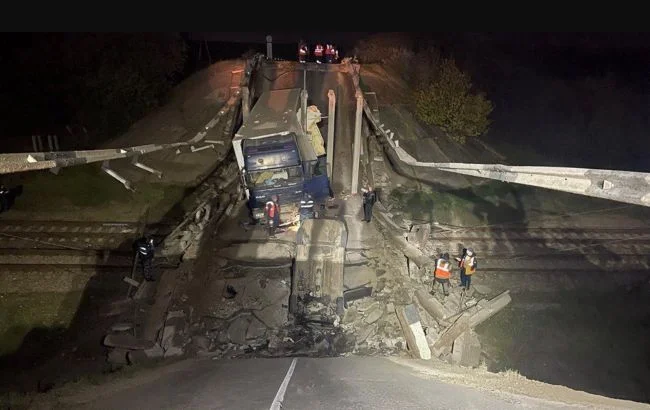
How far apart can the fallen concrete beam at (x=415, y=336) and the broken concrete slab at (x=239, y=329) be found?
354 centimetres

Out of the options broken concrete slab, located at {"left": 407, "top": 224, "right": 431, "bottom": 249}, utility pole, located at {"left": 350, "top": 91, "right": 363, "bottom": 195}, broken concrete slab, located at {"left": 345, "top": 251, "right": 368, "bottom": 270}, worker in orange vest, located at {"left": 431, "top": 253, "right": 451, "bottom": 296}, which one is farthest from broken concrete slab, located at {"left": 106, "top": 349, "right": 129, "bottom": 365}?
utility pole, located at {"left": 350, "top": 91, "right": 363, "bottom": 195}

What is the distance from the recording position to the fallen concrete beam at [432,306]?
10086mm

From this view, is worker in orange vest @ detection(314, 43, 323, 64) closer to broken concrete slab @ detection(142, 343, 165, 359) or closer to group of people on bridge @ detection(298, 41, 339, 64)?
group of people on bridge @ detection(298, 41, 339, 64)

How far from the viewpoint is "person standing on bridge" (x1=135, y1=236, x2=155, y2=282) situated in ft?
37.2

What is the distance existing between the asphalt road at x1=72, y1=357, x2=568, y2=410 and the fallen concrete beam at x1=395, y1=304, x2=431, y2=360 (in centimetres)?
134

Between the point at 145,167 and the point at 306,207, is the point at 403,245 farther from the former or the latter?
the point at 145,167

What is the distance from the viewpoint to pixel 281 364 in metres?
7.65

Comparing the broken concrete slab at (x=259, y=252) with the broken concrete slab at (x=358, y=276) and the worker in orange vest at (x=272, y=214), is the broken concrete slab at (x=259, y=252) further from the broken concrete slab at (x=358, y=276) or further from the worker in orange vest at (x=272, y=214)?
the broken concrete slab at (x=358, y=276)

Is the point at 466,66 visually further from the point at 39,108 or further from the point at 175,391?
the point at 175,391

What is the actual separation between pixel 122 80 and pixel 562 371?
22.0 m

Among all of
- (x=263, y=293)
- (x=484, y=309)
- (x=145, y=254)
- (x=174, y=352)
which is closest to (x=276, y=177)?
(x=263, y=293)

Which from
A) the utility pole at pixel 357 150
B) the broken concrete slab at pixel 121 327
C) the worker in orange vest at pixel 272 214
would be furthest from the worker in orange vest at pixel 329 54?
the broken concrete slab at pixel 121 327

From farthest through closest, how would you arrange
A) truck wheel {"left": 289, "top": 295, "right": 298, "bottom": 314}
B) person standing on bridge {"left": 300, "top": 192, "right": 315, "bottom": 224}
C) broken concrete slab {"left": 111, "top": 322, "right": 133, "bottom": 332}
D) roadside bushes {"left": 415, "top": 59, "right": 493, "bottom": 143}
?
roadside bushes {"left": 415, "top": 59, "right": 493, "bottom": 143} → person standing on bridge {"left": 300, "top": 192, "right": 315, "bottom": 224} → broken concrete slab {"left": 111, "top": 322, "right": 133, "bottom": 332} → truck wheel {"left": 289, "top": 295, "right": 298, "bottom": 314}

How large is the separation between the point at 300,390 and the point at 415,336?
362 cm
